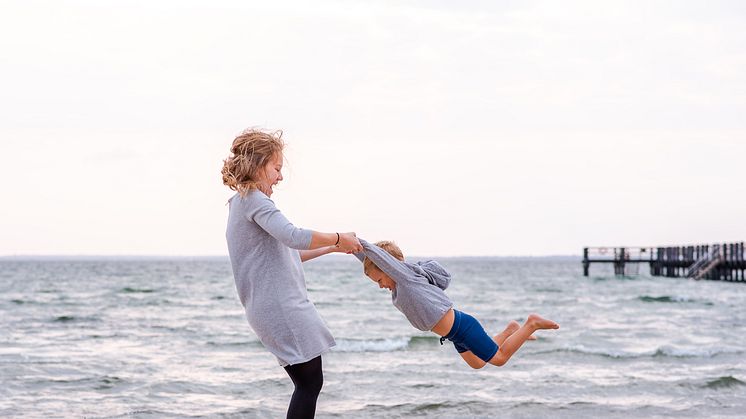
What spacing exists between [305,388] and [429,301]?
0.89 meters

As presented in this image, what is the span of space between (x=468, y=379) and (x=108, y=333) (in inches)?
487

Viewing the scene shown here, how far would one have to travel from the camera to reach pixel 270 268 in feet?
13.7

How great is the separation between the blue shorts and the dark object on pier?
1934 inches

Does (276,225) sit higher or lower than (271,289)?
higher

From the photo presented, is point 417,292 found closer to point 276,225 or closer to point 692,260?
point 276,225

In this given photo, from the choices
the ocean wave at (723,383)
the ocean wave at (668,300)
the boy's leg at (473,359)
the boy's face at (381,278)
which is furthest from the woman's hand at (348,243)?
the ocean wave at (668,300)

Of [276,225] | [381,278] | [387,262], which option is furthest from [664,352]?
[276,225]

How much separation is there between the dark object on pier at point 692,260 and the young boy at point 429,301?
49.1 m

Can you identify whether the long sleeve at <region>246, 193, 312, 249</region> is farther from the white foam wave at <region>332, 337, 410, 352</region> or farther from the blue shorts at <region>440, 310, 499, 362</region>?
the white foam wave at <region>332, 337, 410, 352</region>

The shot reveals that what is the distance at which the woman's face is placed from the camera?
166 inches

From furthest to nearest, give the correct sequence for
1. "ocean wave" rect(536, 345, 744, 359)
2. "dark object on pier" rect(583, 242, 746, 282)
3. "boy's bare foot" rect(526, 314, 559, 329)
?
"dark object on pier" rect(583, 242, 746, 282), "ocean wave" rect(536, 345, 744, 359), "boy's bare foot" rect(526, 314, 559, 329)

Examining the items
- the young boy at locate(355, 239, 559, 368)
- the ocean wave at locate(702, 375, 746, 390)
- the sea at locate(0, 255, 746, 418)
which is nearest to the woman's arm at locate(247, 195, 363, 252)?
the young boy at locate(355, 239, 559, 368)

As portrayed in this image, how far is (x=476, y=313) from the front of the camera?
31734 mm

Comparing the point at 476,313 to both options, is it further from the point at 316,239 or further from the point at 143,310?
the point at 316,239
